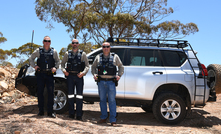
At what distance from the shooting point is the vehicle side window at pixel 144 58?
610 centimetres

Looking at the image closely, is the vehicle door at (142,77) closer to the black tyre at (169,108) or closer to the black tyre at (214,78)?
the black tyre at (169,108)

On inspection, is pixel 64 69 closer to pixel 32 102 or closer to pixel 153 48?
pixel 153 48

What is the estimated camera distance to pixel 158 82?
235 inches

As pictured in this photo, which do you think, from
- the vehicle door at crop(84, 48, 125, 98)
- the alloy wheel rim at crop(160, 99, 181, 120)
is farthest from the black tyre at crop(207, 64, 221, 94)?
the vehicle door at crop(84, 48, 125, 98)

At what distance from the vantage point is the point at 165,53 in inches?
247

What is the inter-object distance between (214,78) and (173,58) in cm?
131

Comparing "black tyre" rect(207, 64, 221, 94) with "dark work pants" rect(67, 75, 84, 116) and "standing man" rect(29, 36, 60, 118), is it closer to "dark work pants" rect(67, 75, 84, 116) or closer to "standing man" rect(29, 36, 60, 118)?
"dark work pants" rect(67, 75, 84, 116)

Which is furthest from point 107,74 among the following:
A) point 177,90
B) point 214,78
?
point 214,78

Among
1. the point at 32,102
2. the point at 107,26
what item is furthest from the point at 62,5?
the point at 32,102

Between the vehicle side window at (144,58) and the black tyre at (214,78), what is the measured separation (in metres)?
1.55

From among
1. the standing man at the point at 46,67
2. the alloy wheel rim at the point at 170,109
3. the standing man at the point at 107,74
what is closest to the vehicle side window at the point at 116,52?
the standing man at the point at 107,74

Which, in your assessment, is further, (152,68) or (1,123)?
(152,68)

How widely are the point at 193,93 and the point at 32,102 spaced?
5.47 meters

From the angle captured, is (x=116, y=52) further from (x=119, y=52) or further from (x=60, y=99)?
(x=60, y=99)
